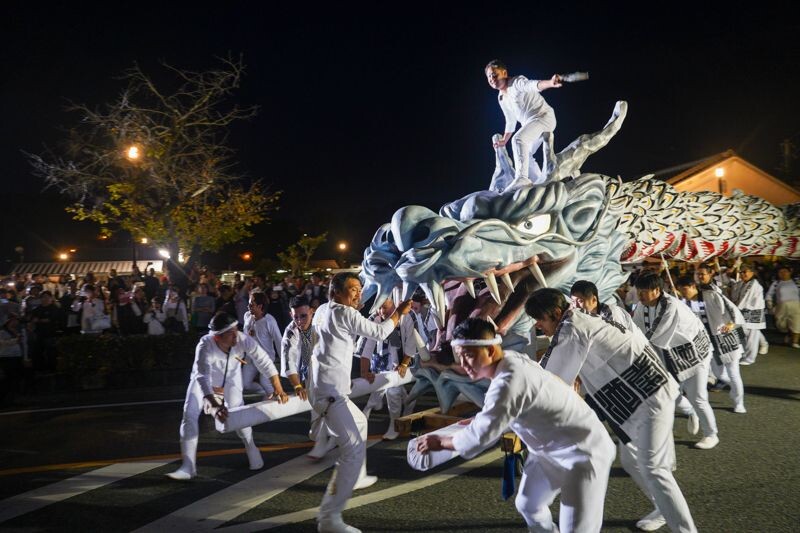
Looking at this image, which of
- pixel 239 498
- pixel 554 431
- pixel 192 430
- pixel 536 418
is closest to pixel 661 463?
pixel 554 431

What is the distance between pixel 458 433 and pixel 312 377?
208 cm

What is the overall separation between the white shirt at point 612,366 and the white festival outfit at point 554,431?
0.55m

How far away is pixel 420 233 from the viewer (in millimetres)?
5797

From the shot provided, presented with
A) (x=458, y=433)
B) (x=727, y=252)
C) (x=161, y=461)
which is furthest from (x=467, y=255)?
(x=727, y=252)

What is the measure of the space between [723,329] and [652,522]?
4.56 metres

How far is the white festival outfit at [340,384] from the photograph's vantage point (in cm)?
454

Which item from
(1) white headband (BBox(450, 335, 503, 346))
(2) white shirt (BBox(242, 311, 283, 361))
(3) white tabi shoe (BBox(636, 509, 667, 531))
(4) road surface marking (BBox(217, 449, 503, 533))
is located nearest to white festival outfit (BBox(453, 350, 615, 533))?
(1) white headband (BBox(450, 335, 503, 346))

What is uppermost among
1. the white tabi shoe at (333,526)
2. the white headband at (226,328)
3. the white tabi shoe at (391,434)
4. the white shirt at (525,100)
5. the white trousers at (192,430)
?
the white shirt at (525,100)

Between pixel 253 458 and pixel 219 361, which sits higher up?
pixel 219 361

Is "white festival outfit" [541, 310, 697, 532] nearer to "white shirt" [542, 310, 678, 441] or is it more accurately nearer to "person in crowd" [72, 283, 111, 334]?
"white shirt" [542, 310, 678, 441]

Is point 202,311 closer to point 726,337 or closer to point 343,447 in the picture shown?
point 343,447

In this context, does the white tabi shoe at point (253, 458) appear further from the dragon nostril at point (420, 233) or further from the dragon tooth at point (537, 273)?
the dragon tooth at point (537, 273)

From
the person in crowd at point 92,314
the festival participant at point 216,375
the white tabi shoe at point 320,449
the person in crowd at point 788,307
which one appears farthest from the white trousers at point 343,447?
the person in crowd at point 788,307

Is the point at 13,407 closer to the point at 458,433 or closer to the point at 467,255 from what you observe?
the point at 467,255
